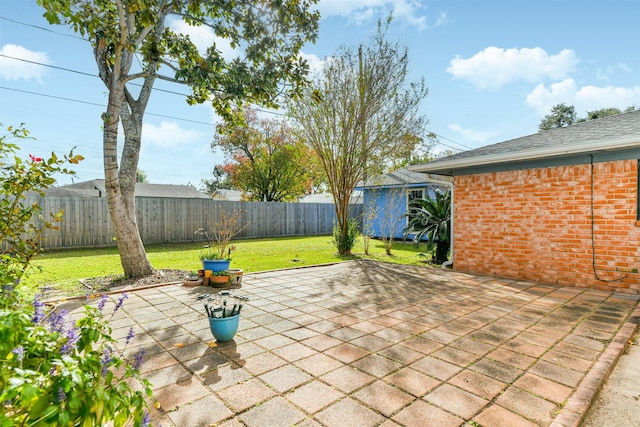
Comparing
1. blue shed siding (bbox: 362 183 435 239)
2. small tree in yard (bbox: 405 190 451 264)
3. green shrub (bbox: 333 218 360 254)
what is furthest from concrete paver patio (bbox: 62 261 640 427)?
blue shed siding (bbox: 362 183 435 239)

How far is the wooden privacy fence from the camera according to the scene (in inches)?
413

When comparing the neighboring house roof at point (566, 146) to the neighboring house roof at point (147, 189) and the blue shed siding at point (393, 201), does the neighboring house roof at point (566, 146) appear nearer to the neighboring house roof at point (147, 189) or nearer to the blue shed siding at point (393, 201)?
the blue shed siding at point (393, 201)

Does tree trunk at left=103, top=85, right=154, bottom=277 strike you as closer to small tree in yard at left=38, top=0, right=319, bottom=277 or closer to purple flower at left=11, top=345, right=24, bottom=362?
small tree in yard at left=38, top=0, right=319, bottom=277

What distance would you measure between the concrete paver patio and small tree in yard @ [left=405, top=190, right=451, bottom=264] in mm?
3080

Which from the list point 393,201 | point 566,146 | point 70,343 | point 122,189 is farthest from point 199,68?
point 393,201

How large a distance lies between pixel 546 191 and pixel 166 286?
6.87m

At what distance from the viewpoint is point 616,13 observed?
6.35 m

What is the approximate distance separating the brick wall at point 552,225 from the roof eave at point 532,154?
0.42 m

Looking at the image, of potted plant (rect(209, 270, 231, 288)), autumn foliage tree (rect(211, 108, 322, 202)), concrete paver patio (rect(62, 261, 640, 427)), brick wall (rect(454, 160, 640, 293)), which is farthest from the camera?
autumn foliage tree (rect(211, 108, 322, 202))

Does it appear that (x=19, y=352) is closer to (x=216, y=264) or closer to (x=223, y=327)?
(x=223, y=327)

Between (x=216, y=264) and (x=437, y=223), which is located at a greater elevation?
(x=437, y=223)

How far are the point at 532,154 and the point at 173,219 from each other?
12085 mm

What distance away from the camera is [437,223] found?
27.6 ft

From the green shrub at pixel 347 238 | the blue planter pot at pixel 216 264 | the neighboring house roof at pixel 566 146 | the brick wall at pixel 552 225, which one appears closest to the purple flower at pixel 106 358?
the blue planter pot at pixel 216 264
